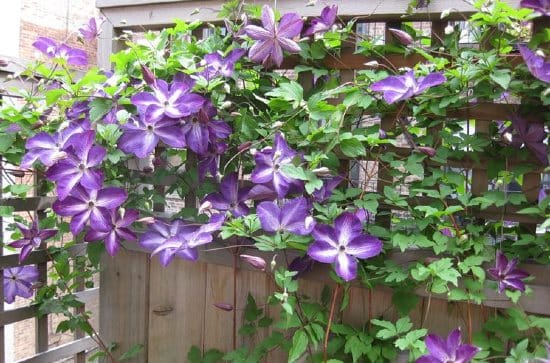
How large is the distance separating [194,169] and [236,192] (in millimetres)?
191

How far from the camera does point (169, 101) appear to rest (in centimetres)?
117

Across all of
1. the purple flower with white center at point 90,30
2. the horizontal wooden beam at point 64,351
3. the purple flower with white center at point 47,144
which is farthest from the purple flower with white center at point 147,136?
the horizontal wooden beam at point 64,351

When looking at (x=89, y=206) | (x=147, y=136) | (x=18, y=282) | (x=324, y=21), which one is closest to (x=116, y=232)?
(x=89, y=206)

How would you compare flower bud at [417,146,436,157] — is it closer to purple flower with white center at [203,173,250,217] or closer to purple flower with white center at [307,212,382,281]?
purple flower with white center at [307,212,382,281]

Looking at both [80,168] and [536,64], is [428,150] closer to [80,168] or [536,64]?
[536,64]

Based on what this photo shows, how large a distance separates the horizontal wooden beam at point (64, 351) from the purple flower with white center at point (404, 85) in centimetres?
139

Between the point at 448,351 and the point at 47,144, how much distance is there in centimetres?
103

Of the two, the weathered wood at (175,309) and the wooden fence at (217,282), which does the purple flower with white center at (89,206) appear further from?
the weathered wood at (175,309)

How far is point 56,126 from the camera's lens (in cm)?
137

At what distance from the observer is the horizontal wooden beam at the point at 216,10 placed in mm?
1149

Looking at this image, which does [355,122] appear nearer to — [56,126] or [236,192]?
[236,192]

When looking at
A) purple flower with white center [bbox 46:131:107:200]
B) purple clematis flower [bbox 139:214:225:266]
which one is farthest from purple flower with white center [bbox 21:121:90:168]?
purple clematis flower [bbox 139:214:225:266]

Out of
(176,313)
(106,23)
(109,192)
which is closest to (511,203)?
(109,192)

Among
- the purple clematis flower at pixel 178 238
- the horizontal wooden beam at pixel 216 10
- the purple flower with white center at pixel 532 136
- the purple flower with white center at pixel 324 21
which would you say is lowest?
the purple clematis flower at pixel 178 238
